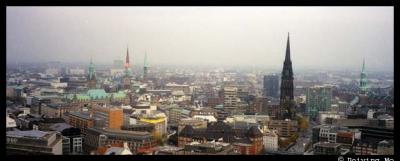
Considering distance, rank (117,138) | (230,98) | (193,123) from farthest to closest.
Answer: (230,98) < (193,123) < (117,138)

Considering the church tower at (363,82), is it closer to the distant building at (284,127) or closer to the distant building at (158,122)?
the distant building at (284,127)

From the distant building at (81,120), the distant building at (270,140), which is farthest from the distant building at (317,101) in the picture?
the distant building at (81,120)

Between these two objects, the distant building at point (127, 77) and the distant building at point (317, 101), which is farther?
the distant building at point (317, 101)

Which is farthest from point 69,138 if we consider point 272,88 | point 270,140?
point 272,88

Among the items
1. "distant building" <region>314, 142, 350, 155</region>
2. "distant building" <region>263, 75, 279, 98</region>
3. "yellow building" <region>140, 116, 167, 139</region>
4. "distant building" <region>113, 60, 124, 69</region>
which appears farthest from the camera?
"distant building" <region>263, 75, 279, 98</region>

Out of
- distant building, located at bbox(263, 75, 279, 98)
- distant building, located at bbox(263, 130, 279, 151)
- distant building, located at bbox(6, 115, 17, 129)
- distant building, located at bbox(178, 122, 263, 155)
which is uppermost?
distant building, located at bbox(263, 75, 279, 98)

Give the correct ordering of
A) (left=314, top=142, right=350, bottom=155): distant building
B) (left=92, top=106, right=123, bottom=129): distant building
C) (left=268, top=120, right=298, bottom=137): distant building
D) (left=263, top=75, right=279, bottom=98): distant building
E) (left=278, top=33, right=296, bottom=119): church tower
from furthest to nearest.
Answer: (left=263, top=75, right=279, bottom=98): distant building < (left=278, top=33, right=296, bottom=119): church tower < (left=268, top=120, right=298, bottom=137): distant building < (left=92, top=106, right=123, bottom=129): distant building < (left=314, top=142, right=350, bottom=155): distant building

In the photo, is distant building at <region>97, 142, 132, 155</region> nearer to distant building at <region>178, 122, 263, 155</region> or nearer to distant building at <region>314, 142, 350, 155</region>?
distant building at <region>178, 122, 263, 155</region>

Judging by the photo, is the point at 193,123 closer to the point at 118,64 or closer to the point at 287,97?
the point at 118,64

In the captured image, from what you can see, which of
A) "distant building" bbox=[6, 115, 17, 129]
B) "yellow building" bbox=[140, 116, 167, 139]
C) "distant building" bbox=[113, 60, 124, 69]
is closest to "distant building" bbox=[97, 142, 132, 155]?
"distant building" bbox=[6, 115, 17, 129]
